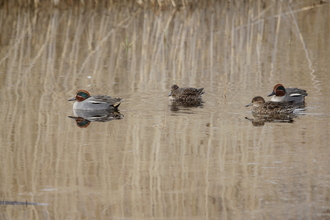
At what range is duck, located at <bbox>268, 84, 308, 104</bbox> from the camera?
10.2m

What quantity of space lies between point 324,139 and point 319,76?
166 inches

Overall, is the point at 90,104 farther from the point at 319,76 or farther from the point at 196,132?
the point at 319,76

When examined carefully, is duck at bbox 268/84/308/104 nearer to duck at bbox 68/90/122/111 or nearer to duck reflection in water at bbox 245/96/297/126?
duck reflection in water at bbox 245/96/297/126

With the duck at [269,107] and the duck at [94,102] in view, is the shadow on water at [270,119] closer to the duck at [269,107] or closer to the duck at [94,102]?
the duck at [269,107]

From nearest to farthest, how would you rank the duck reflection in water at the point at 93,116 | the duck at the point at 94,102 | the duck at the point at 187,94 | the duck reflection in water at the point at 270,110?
the duck reflection in water at the point at 93,116 → the duck reflection in water at the point at 270,110 → the duck at the point at 94,102 → the duck at the point at 187,94

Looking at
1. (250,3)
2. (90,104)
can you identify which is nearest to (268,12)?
(250,3)

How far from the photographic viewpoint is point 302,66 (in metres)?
12.9

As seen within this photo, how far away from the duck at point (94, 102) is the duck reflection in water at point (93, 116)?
66 mm

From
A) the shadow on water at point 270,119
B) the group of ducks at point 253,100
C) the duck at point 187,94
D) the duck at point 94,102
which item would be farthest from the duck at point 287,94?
the duck at point 94,102

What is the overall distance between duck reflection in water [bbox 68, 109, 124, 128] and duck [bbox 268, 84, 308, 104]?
8.17ft

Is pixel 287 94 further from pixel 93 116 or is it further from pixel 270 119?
pixel 93 116

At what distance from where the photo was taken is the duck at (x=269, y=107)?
959 centimetres

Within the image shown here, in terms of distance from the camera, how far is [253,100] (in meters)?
9.80

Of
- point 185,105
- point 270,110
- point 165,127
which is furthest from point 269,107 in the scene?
point 165,127
